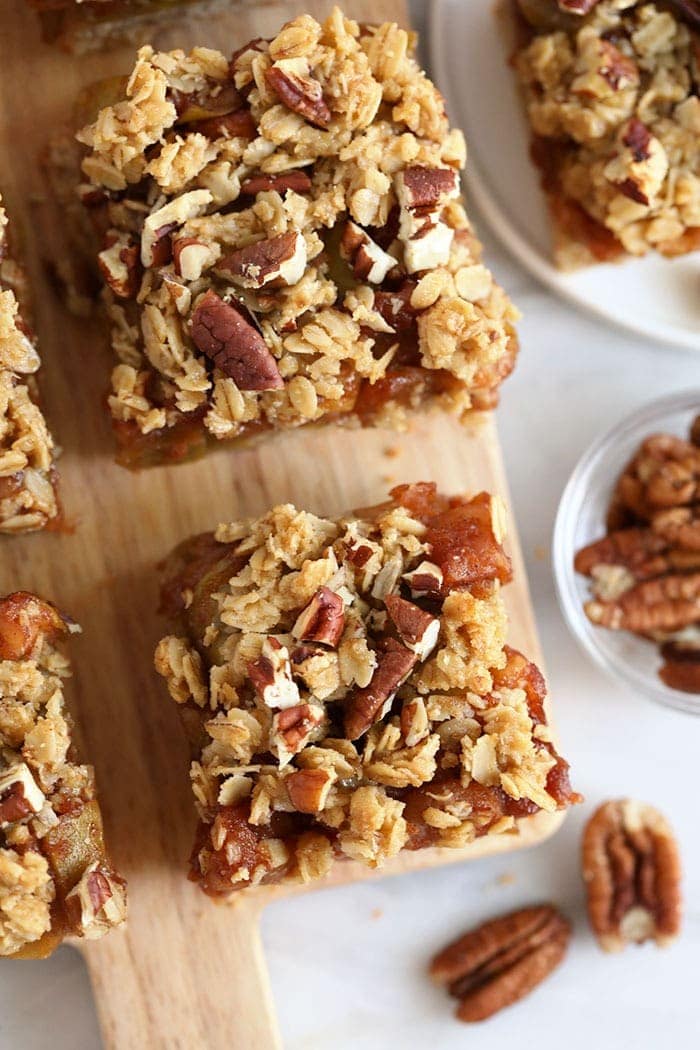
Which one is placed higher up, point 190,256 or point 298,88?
point 298,88

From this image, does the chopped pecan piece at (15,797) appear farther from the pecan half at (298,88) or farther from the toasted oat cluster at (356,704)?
the pecan half at (298,88)

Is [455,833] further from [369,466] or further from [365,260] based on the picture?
[365,260]

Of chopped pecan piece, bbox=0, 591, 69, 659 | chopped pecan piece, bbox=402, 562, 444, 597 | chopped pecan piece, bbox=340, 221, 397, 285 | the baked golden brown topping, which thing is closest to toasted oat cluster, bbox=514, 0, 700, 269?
the baked golden brown topping

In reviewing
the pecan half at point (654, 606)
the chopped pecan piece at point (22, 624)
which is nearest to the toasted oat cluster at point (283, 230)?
the chopped pecan piece at point (22, 624)

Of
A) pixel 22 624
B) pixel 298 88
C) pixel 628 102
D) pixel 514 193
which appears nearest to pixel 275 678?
pixel 22 624

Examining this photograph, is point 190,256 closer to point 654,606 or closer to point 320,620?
point 320,620

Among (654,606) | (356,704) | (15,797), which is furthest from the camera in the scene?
(654,606)
